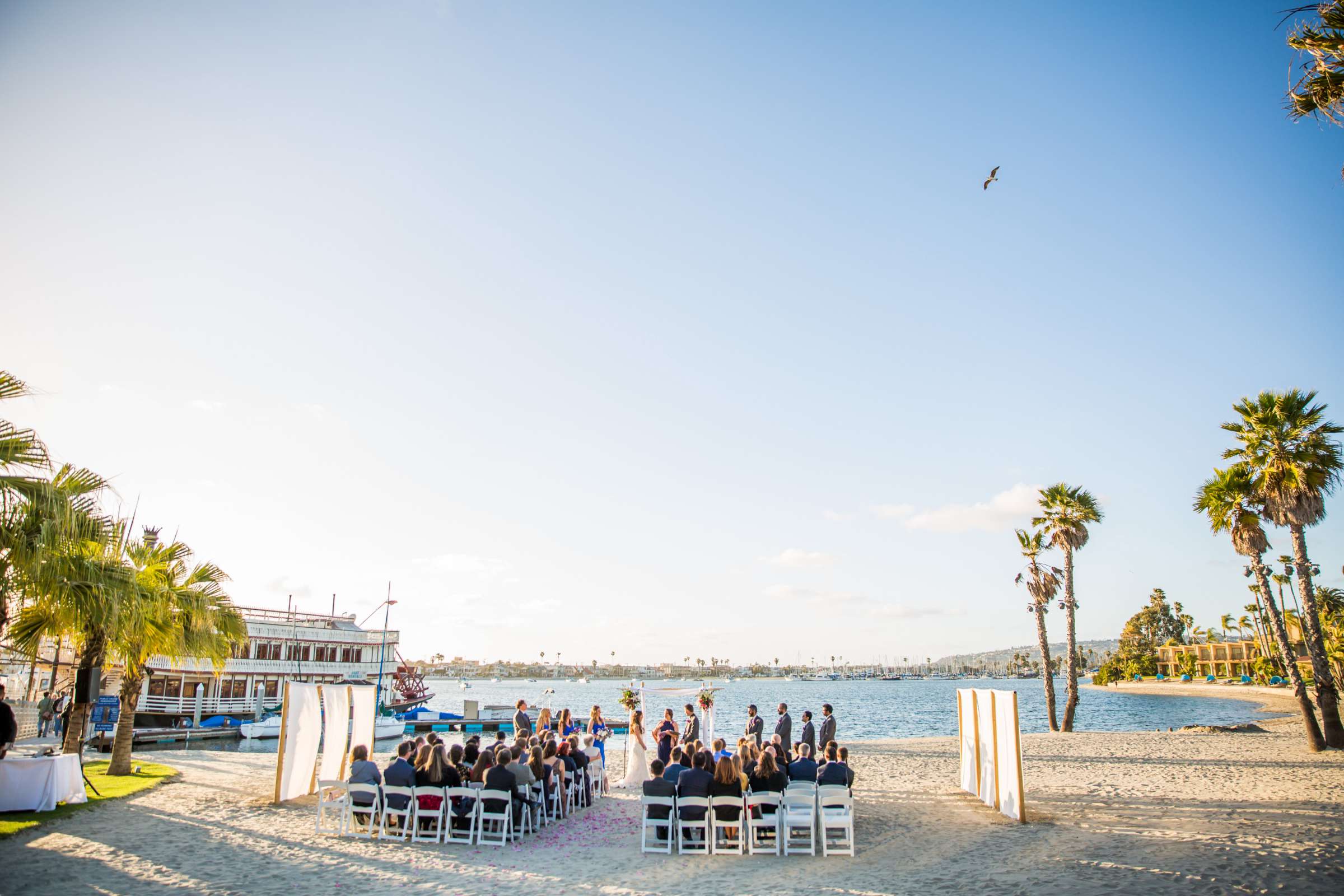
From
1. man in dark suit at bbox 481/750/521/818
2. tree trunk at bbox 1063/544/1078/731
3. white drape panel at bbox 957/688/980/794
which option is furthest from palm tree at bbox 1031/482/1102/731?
man in dark suit at bbox 481/750/521/818

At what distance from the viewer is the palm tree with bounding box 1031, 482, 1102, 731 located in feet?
96.5

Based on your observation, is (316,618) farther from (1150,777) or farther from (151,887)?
(1150,777)

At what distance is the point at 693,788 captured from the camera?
1084 centimetres

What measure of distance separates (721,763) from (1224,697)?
4424 inches

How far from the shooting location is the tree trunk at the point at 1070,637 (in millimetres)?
29188

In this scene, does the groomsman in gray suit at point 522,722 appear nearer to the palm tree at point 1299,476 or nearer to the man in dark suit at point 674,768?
the man in dark suit at point 674,768

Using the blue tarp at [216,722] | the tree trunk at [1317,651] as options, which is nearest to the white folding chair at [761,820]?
the tree trunk at [1317,651]

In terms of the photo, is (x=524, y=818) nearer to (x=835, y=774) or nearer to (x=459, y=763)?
(x=459, y=763)

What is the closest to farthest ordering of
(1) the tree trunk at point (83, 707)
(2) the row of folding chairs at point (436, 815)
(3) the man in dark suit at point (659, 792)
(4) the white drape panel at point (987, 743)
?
(3) the man in dark suit at point (659, 792) < (2) the row of folding chairs at point (436, 815) < (4) the white drape panel at point (987, 743) < (1) the tree trunk at point (83, 707)

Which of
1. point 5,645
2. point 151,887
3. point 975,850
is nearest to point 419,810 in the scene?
point 151,887

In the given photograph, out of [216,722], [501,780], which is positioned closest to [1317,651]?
[501,780]

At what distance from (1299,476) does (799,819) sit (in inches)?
751

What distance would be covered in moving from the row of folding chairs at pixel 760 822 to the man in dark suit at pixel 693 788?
4cm

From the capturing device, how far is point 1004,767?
496 inches
